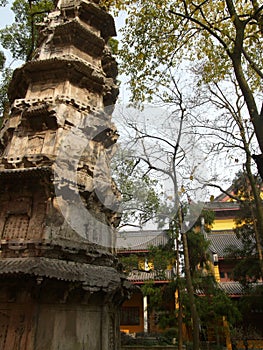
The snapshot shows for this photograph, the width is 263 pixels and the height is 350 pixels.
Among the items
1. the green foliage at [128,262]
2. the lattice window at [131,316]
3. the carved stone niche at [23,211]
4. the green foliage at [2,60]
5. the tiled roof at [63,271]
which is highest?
the green foliage at [2,60]

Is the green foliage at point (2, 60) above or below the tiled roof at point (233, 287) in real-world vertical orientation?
above

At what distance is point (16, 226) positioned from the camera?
9.09m

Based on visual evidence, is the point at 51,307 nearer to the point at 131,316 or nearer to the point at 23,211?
the point at 23,211

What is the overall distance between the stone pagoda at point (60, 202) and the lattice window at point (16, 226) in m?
0.03

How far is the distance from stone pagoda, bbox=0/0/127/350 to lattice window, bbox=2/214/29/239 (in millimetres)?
32

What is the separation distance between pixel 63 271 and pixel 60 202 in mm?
2495

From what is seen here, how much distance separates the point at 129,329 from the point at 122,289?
13.0m

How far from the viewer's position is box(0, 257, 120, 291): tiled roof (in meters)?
7.03

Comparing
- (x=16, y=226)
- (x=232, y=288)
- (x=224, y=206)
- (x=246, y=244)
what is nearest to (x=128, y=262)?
(x=246, y=244)

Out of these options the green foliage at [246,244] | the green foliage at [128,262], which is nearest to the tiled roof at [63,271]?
the green foliage at [128,262]

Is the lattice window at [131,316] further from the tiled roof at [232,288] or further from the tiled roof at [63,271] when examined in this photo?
the tiled roof at [63,271]

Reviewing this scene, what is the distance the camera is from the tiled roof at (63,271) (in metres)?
7.03

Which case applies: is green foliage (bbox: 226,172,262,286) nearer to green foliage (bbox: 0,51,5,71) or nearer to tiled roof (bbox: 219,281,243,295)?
tiled roof (bbox: 219,281,243,295)

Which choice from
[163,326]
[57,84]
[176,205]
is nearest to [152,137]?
[176,205]
